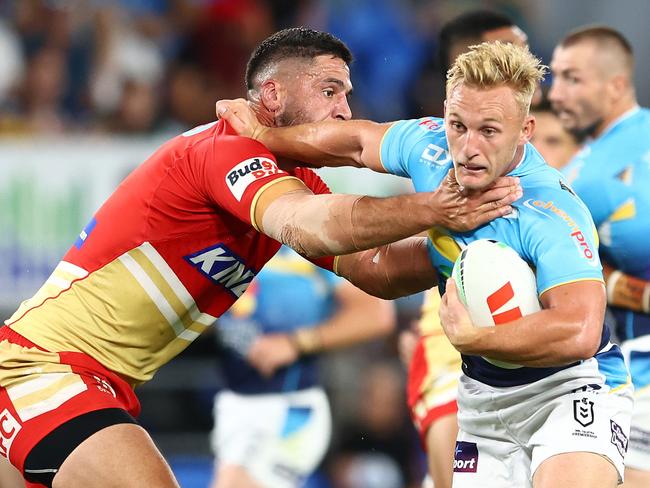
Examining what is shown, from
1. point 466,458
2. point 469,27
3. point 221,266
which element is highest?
point 469,27

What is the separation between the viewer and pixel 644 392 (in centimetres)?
616

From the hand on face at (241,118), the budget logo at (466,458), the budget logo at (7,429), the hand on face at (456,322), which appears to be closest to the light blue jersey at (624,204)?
the budget logo at (466,458)

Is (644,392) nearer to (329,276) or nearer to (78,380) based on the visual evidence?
(329,276)

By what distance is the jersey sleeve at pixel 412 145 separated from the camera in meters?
4.51

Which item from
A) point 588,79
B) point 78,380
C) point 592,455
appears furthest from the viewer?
point 588,79

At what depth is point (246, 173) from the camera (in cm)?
452

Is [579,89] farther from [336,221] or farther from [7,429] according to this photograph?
[7,429]

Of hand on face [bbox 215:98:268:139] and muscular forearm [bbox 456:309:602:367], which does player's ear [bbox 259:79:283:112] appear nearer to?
hand on face [bbox 215:98:268:139]

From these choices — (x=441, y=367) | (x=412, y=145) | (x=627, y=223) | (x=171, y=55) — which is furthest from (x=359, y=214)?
(x=171, y=55)

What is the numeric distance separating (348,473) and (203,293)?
4771 mm

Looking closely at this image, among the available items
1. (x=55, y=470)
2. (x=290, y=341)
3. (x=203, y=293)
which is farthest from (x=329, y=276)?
(x=55, y=470)

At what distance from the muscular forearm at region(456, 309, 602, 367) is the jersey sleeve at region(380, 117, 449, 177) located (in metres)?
0.77

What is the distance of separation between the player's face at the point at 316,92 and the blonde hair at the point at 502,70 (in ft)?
2.75

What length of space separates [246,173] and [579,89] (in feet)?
9.94
